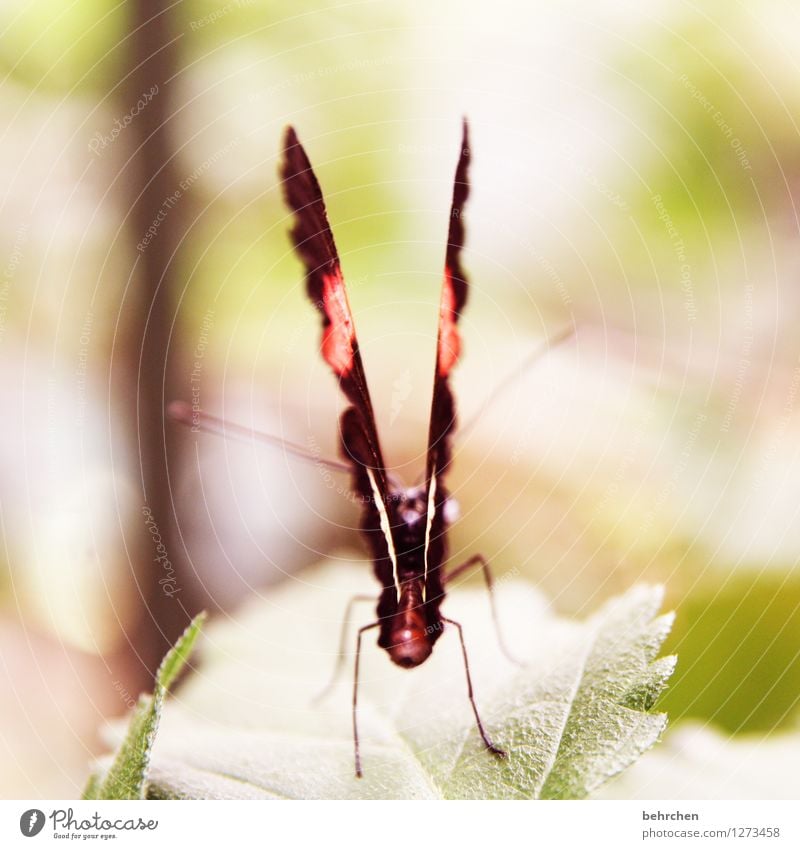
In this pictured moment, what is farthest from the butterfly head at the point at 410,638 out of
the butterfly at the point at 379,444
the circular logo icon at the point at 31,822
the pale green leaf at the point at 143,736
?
the circular logo icon at the point at 31,822

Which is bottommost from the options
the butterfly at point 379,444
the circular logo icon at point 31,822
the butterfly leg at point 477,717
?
the circular logo icon at point 31,822

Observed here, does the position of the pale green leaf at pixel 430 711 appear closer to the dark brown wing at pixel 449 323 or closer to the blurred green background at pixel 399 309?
the blurred green background at pixel 399 309

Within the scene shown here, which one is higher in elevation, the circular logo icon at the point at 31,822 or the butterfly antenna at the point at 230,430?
the butterfly antenna at the point at 230,430

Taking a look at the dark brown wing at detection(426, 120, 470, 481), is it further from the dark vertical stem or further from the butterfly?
the dark vertical stem

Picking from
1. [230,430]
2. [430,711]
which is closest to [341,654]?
[430,711]

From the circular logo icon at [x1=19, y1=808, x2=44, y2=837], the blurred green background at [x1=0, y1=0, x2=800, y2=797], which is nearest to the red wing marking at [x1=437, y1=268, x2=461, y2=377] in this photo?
the blurred green background at [x1=0, y1=0, x2=800, y2=797]

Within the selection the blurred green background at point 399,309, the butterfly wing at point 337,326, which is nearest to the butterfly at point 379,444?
the butterfly wing at point 337,326

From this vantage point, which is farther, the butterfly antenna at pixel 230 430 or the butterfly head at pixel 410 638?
the butterfly antenna at pixel 230 430

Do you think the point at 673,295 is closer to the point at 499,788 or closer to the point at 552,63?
the point at 552,63
